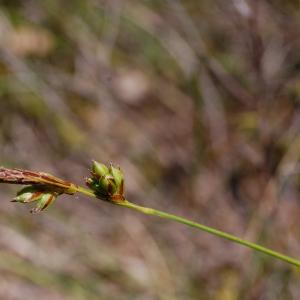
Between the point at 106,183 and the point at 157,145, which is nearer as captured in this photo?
the point at 106,183

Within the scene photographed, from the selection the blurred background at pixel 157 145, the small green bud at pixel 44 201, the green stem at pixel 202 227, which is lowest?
the green stem at pixel 202 227

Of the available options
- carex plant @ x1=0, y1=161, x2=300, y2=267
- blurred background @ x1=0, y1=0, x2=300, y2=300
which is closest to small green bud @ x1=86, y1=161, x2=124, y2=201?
carex plant @ x1=0, y1=161, x2=300, y2=267

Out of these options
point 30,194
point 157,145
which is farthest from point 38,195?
point 157,145

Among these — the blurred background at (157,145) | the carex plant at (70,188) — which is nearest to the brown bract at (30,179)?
the carex plant at (70,188)

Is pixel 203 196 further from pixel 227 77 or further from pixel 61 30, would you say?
pixel 61 30

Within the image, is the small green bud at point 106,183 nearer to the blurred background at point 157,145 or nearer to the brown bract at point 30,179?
the brown bract at point 30,179

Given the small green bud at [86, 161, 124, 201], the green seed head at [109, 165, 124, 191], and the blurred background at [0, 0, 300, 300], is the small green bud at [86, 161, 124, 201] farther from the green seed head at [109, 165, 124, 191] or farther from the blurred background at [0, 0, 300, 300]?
the blurred background at [0, 0, 300, 300]

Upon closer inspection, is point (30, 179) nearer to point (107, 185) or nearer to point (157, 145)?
point (107, 185)

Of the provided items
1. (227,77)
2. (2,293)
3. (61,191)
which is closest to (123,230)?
(2,293)
